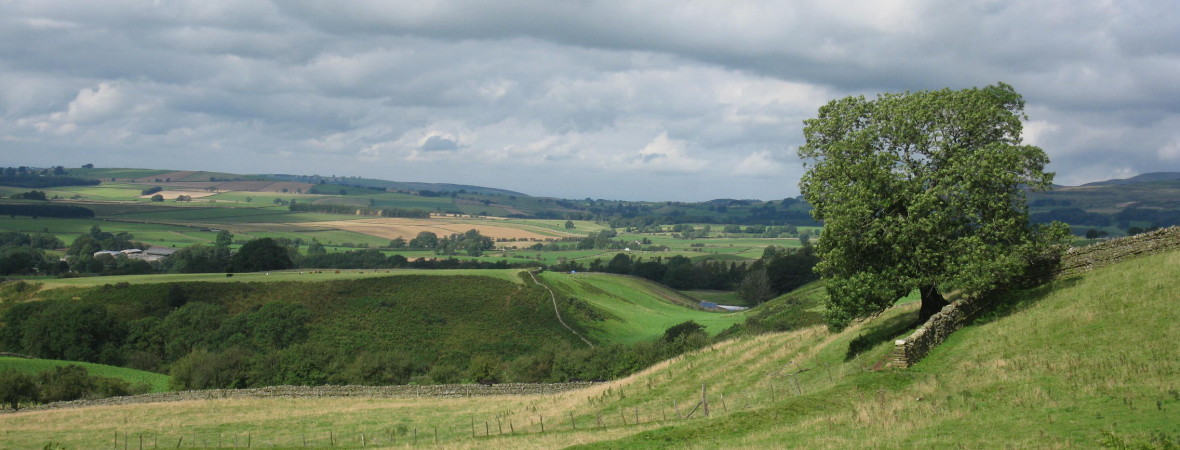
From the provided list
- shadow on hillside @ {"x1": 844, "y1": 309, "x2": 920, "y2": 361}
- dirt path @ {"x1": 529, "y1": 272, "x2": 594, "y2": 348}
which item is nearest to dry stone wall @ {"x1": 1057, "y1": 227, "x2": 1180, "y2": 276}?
shadow on hillside @ {"x1": 844, "y1": 309, "x2": 920, "y2": 361}

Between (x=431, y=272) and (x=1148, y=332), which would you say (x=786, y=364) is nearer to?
(x=1148, y=332)

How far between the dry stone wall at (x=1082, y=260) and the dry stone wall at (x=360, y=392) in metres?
24.8

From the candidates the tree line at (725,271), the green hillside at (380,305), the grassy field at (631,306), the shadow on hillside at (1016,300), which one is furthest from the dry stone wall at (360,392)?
the tree line at (725,271)

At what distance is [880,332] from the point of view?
3253 cm

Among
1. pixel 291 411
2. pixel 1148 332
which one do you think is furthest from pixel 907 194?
pixel 291 411

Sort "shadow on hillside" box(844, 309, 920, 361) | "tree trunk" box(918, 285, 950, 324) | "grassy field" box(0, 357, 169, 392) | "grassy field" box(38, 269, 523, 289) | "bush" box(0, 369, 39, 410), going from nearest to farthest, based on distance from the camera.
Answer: "tree trunk" box(918, 285, 950, 324)
"shadow on hillside" box(844, 309, 920, 361)
"bush" box(0, 369, 39, 410)
"grassy field" box(0, 357, 169, 392)
"grassy field" box(38, 269, 523, 289)

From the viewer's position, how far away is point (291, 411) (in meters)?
42.7

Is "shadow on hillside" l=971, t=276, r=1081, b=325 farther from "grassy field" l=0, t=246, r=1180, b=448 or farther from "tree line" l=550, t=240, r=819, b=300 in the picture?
"tree line" l=550, t=240, r=819, b=300

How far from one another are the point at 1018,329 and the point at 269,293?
93.2 metres

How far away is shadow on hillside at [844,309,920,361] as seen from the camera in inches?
1200

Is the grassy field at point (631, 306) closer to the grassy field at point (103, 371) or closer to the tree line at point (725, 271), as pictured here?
the tree line at point (725, 271)

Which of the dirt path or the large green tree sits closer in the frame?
the large green tree

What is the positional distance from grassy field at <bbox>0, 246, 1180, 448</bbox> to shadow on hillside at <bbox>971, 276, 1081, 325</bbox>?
10cm

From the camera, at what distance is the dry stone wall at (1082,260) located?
27188 millimetres
